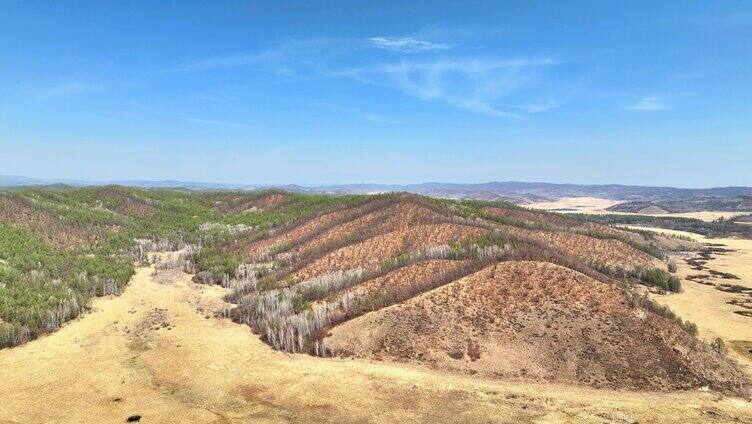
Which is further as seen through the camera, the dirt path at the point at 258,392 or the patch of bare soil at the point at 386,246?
the patch of bare soil at the point at 386,246

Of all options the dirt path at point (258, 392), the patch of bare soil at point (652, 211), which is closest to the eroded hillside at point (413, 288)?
the dirt path at point (258, 392)

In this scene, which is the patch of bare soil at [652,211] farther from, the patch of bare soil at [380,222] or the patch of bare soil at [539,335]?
the patch of bare soil at [539,335]

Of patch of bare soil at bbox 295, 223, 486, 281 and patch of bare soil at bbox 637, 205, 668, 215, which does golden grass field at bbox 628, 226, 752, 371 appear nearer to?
patch of bare soil at bbox 295, 223, 486, 281

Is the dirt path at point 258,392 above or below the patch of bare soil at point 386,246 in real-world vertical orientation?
below

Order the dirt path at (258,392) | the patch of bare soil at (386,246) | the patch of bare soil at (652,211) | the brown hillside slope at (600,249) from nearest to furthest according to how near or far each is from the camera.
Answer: the dirt path at (258,392), the patch of bare soil at (386,246), the brown hillside slope at (600,249), the patch of bare soil at (652,211)

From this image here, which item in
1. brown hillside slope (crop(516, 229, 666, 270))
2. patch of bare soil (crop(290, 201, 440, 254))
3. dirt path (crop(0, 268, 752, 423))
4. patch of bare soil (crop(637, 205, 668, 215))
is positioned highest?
patch of bare soil (crop(290, 201, 440, 254))

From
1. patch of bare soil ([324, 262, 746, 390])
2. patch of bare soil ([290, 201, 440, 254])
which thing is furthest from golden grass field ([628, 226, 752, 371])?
patch of bare soil ([290, 201, 440, 254])

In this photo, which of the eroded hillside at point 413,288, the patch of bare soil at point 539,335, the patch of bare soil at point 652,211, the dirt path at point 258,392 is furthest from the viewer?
the patch of bare soil at point 652,211
